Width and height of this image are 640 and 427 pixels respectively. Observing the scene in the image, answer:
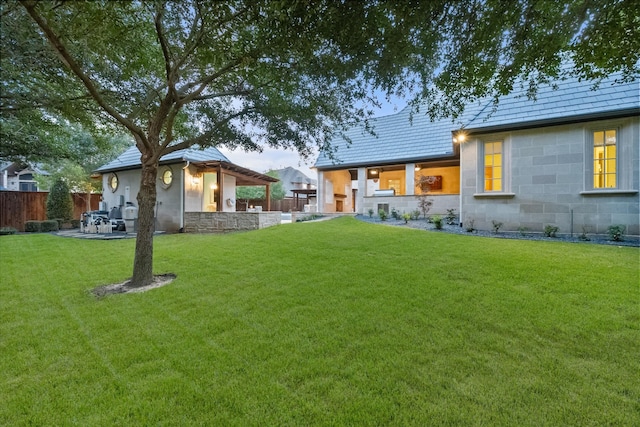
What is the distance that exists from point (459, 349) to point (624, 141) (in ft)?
Result: 29.9

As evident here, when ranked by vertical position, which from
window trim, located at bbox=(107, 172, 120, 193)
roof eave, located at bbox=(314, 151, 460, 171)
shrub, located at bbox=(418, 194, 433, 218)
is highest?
roof eave, located at bbox=(314, 151, 460, 171)

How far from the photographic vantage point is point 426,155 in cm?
1438

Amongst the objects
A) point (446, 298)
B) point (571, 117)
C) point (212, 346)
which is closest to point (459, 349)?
point (446, 298)

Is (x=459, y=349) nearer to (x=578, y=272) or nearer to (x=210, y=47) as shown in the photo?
(x=578, y=272)

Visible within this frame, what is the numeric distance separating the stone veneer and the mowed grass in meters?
6.76

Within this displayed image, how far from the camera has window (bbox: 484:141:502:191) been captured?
30.6 ft

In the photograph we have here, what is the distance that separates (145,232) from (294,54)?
3.88m

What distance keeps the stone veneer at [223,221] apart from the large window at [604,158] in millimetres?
11282

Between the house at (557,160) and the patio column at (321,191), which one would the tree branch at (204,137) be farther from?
the patio column at (321,191)

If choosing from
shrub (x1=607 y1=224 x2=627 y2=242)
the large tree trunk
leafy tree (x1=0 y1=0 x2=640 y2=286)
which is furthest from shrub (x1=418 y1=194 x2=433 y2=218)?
the large tree trunk

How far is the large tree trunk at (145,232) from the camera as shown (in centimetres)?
495

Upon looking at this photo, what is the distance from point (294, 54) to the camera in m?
3.47

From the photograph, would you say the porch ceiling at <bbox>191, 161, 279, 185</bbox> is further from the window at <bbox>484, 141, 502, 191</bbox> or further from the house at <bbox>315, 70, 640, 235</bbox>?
the window at <bbox>484, 141, 502, 191</bbox>

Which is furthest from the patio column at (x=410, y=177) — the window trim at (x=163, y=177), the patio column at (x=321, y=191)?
the window trim at (x=163, y=177)
